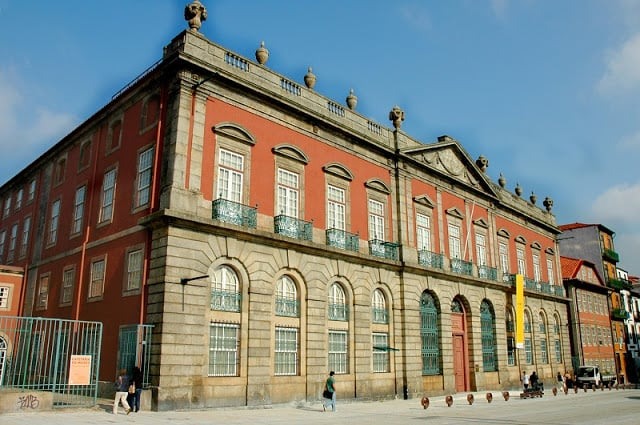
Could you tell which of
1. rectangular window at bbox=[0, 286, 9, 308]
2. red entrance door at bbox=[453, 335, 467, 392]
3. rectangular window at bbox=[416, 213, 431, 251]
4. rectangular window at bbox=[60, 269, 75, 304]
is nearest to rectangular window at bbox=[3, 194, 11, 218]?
rectangular window at bbox=[0, 286, 9, 308]

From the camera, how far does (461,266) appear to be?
2778 cm

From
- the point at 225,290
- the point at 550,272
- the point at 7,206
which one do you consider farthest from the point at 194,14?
the point at 550,272

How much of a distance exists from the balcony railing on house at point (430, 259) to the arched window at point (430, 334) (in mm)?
1340

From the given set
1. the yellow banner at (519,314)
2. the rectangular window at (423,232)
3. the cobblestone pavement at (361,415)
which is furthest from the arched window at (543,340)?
the cobblestone pavement at (361,415)

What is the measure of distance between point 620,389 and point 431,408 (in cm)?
Answer: 2203

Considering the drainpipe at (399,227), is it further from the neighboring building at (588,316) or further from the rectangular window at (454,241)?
the neighboring building at (588,316)

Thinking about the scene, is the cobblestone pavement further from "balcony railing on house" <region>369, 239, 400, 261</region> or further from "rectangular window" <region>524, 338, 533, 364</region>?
"rectangular window" <region>524, 338, 533, 364</region>

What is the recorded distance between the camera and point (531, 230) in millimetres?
36594

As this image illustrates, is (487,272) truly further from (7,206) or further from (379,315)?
(7,206)

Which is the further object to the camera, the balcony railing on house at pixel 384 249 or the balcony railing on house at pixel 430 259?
the balcony railing on house at pixel 430 259

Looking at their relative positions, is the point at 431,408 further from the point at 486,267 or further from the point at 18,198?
the point at 18,198

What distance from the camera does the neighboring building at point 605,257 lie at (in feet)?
158

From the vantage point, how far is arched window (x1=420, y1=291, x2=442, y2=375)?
24.5m

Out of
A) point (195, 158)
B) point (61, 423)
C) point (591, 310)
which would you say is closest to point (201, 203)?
point (195, 158)
